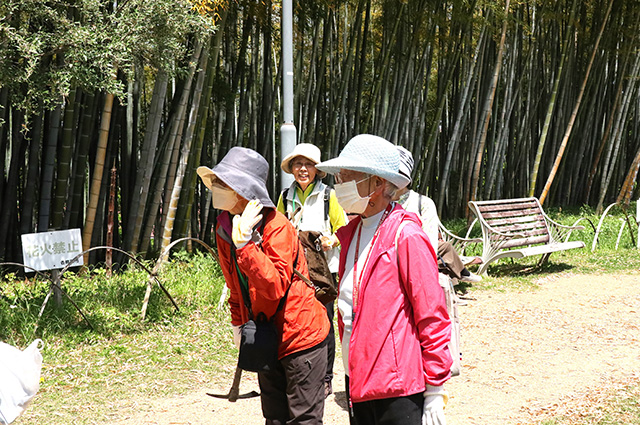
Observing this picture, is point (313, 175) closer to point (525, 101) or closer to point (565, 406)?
point (565, 406)

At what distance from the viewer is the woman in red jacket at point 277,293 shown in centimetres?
214

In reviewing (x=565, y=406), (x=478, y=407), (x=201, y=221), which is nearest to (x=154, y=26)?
(x=478, y=407)

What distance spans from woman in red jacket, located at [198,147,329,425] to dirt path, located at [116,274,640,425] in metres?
1.01

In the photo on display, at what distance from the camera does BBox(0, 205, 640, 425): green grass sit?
133 inches

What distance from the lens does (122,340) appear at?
4.25 meters

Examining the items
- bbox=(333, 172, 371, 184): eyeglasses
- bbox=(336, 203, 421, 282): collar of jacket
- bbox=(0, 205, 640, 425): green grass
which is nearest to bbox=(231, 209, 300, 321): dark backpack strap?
bbox=(333, 172, 371, 184): eyeglasses

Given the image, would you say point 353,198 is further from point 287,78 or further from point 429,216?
point 287,78

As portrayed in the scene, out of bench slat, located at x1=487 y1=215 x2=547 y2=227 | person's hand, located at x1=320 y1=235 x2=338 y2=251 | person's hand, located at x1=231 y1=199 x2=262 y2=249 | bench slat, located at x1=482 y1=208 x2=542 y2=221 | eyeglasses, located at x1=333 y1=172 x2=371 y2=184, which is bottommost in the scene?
bench slat, located at x1=487 y1=215 x2=547 y2=227

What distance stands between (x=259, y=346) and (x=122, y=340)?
239 centimetres

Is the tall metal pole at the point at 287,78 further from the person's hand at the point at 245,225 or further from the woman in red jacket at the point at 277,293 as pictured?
the person's hand at the point at 245,225

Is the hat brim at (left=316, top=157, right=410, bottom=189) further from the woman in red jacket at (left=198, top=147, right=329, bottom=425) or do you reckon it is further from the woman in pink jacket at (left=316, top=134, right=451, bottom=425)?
the woman in red jacket at (left=198, top=147, right=329, bottom=425)

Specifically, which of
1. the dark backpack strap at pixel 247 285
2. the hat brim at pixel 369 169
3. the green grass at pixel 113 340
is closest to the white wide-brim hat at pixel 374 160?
the hat brim at pixel 369 169

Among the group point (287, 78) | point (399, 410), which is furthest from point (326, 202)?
point (287, 78)

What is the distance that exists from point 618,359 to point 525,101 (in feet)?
28.4
